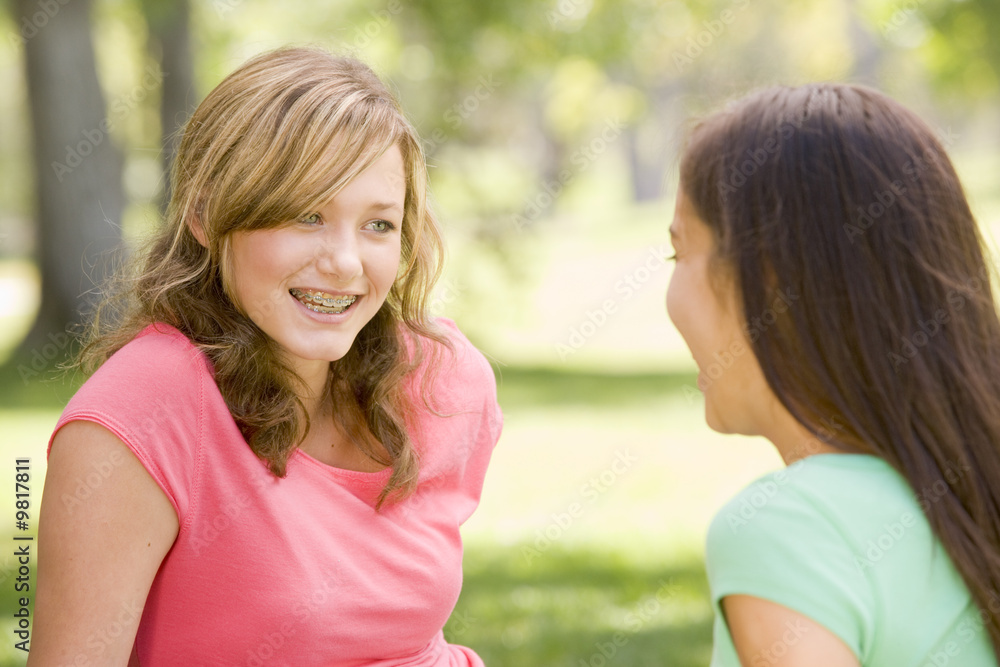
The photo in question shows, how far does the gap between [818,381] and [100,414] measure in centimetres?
121

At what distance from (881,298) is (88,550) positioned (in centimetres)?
137

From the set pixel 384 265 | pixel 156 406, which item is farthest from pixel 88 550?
pixel 384 265

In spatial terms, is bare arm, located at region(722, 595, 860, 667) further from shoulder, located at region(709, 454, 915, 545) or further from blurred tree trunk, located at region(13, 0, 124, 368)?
blurred tree trunk, located at region(13, 0, 124, 368)

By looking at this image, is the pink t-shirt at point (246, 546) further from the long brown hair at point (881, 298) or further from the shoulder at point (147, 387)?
the long brown hair at point (881, 298)

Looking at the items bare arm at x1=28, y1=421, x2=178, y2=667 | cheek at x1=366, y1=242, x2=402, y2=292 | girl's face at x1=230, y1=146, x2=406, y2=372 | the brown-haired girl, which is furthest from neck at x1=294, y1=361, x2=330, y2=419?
bare arm at x1=28, y1=421, x2=178, y2=667

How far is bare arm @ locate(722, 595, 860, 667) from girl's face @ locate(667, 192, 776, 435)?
34 cm

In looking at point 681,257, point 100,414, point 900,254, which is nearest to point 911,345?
point 900,254

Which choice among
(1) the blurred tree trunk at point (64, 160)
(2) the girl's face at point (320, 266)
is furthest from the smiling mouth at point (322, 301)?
(1) the blurred tree trunk at point (64, 160)

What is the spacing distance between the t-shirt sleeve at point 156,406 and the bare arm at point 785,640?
1034 mm

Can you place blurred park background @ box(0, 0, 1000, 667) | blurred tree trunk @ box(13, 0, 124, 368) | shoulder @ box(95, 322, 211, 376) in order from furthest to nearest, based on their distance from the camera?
blurred tree trunk @ box(13, 0, 124, 368) < blurred park background @ box(0, 0, 1000, 667) < shoulder @ box(95, 322, 211, 376)

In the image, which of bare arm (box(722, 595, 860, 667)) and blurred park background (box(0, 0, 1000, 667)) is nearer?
bare arm (box(722, 595, 860, 667))

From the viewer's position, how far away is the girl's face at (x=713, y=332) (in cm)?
152

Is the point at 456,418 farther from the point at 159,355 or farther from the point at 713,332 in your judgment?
the point at 713,332

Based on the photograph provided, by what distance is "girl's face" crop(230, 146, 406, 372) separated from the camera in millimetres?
1966
